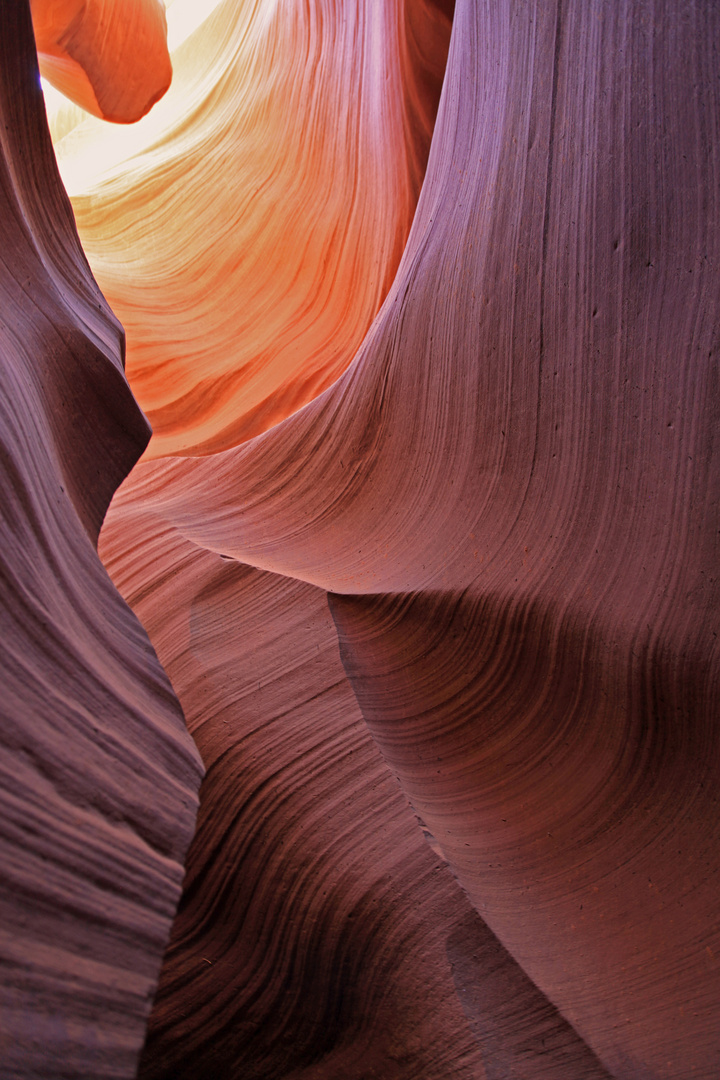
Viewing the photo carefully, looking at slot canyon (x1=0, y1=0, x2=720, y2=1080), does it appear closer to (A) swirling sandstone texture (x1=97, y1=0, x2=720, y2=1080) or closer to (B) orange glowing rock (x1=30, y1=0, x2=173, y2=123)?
(A) swirling sandstone texture (x1=97, y1=0, x2=720, y2=1080)

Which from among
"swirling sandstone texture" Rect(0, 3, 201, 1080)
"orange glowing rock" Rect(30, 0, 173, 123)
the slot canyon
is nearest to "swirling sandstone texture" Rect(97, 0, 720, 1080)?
the slot canyon

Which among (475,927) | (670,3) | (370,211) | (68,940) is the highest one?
(670,3)

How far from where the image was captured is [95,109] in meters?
2.66

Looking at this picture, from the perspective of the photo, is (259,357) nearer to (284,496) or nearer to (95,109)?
(284,496)

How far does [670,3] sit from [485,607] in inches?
37.2

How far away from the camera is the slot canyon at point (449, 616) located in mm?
894

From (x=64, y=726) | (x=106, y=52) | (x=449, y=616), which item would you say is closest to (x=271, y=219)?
(x=106, y=52)

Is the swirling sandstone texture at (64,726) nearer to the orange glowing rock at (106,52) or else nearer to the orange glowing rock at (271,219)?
the orange glowing rock at (271,219)

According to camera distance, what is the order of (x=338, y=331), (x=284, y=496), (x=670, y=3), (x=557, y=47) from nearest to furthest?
(x=670, y=3) < (x=557, y=47) < (x=284, y=496) < (x=338, y=331)

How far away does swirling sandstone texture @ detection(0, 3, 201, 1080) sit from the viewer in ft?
1.67

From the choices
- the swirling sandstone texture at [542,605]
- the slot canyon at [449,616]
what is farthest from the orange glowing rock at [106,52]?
the swirling sandstone texture at [542,605]

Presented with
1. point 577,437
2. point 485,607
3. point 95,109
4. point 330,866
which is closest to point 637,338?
point 577,437

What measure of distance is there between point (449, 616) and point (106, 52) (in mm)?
2254

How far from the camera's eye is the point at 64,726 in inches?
24.0
